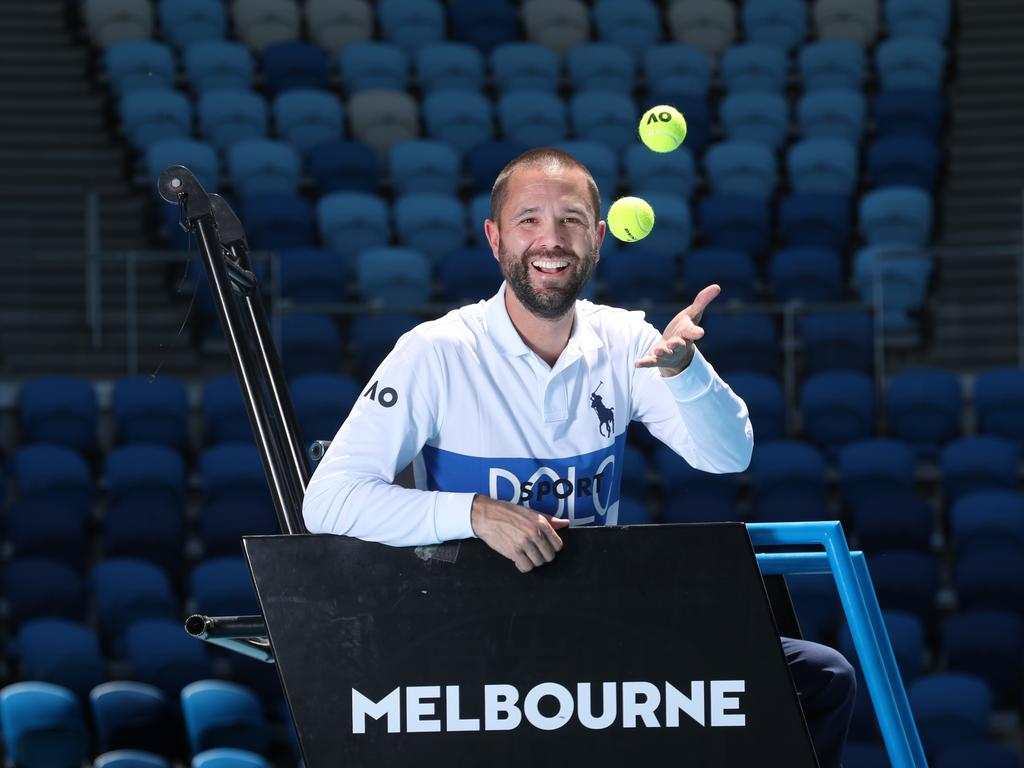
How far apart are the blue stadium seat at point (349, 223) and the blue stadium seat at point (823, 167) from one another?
10.1ft

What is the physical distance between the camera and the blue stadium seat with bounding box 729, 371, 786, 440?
8.66m

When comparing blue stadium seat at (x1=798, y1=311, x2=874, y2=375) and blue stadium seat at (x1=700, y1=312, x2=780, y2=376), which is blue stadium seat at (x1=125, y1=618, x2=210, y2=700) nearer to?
blue stadium seat at (x1=700, y1=312, x2=780, y2=376)

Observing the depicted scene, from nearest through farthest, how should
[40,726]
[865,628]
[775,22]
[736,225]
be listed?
[865,628] < [40,726] < [736,225] < [775,22]

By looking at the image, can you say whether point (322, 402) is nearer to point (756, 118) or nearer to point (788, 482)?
point (788, 482)

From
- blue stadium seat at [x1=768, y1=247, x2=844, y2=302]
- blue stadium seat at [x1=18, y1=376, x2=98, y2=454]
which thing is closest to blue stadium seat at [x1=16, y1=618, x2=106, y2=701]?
blue stadium seat at [x1=18, y1=376, x2=98, y2=454]

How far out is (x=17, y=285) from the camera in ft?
31.0

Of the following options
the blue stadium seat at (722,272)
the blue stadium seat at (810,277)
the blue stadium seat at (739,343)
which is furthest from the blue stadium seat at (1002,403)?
the blue stadium seat at (722,272)

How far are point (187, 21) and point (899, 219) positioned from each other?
575 cm

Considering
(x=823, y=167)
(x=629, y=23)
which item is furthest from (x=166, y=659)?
(x=629, y=23)

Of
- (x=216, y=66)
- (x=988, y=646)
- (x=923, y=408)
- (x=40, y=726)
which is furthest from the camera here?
(x=216, y=66)

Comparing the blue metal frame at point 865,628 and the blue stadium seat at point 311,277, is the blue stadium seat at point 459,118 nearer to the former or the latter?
the blue stadium seat at point 311,277

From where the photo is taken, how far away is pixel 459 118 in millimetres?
11406

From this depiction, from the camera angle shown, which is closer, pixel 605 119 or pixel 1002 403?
pixel 1002 403

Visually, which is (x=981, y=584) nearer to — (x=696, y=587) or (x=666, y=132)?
(x=666, y=132)
